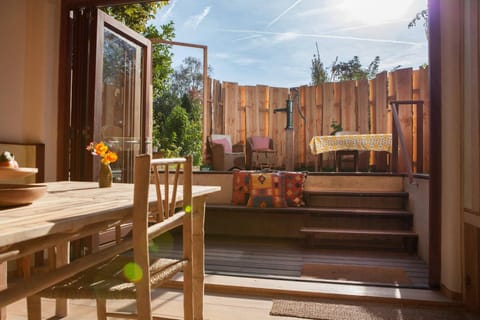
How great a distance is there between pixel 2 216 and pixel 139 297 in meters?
0.48

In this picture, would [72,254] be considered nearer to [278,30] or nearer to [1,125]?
[1,125]

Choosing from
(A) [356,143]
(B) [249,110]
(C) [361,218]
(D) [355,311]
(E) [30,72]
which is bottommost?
(D) [355,311]

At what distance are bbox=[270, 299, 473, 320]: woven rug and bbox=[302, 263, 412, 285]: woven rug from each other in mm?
434

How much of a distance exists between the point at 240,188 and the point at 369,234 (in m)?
1.60

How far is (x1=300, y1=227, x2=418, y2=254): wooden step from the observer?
11.4 feet

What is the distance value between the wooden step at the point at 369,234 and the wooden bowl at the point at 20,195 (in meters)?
2.88

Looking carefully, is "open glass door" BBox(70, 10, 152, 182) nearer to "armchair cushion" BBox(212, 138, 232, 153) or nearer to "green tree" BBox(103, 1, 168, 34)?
"green tree" BBox(103, 1, 168, 34)

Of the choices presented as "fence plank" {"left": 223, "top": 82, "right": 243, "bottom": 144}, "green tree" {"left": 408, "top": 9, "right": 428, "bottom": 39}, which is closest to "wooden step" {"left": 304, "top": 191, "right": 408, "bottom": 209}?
"green tree" {"left": 408, "top": 9, "right": 428, "bottom": 39}

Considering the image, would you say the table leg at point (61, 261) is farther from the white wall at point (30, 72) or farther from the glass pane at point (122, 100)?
the glass pane at point (122, 100)

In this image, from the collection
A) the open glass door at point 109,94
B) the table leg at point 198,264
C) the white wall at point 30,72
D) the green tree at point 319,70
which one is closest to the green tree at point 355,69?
the green tree at point 319,70

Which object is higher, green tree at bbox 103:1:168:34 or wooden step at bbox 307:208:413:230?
green tree at bbox 103:1:168:34

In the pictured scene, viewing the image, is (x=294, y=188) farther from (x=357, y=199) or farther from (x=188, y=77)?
(x=188, y=77)

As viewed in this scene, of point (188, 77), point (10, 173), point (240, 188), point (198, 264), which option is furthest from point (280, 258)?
point (188, 77)

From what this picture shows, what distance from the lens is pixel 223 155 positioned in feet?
21.2
